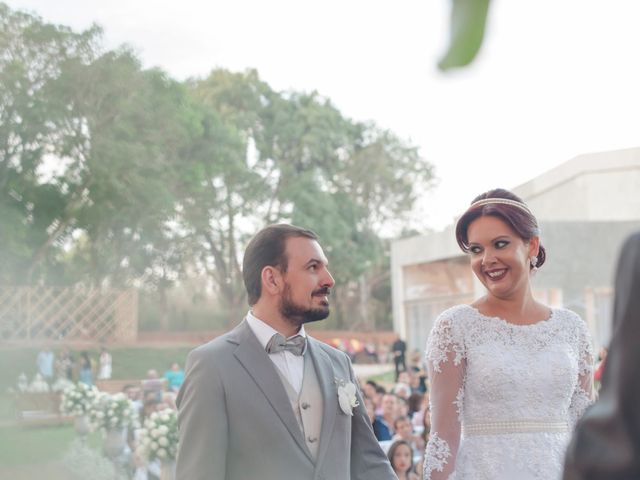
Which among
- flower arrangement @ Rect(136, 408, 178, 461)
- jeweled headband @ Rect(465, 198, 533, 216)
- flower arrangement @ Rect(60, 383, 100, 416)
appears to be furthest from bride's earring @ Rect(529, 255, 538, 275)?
flower arrangement @ Rect(60, 383, 100, 416)

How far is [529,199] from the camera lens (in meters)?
25.6

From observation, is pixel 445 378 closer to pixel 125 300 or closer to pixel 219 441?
pixel 219 441

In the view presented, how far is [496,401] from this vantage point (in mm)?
2846

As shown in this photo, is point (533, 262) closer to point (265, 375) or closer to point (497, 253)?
point (497, 253)

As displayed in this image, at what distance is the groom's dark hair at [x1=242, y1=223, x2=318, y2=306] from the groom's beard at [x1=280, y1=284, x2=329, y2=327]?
0.29 ft

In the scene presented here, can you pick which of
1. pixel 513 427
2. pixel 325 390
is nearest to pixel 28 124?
pixel 325 390

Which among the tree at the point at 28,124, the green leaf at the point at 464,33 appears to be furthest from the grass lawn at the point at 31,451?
the green leaf at the point at 464,33

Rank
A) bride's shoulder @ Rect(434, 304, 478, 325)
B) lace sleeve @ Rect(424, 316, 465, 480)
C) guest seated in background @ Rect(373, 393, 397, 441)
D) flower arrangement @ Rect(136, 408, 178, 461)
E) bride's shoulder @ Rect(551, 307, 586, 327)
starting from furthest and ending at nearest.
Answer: guest seated in background @ Rect(373, 393, 397, 441) → flower arrangement @ Rect(136, 408, 178, 461) → bride's shoulder @ Rect(551, 307, 586, 327) → bride's shoulder @ Rect(434, 304, 478, 325) → lace sleeve @ Rect(424, 316, 465, 480)

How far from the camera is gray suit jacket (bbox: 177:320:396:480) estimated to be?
2811 millimetres

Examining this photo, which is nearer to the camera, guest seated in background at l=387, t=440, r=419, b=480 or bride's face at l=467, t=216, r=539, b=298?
bride's face at l=467, t=216, r=539, b=298

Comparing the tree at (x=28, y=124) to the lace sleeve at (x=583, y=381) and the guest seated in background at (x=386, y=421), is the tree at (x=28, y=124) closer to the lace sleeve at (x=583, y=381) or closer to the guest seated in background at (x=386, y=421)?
the guest seated in background at (x=386, y=421)

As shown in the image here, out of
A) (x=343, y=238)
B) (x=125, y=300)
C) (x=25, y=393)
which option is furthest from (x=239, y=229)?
(x=25, y=393)

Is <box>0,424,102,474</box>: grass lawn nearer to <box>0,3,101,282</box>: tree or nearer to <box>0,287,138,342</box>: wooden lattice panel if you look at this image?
<box>0,287,138,342</box>: wooden lattice panel

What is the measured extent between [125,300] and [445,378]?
24.4 meters
